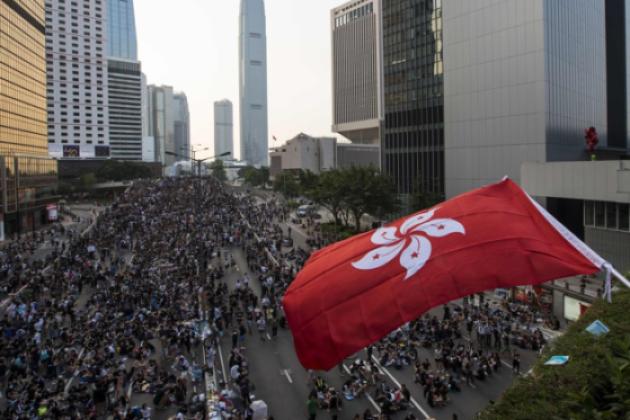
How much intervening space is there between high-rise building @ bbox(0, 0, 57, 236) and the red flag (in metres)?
57.0

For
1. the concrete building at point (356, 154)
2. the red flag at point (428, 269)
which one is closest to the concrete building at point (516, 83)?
the red flag at point (428, 269)

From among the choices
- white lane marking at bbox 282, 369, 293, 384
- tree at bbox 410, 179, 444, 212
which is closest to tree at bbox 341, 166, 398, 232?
tree at bbox 410, 179, 444, 212

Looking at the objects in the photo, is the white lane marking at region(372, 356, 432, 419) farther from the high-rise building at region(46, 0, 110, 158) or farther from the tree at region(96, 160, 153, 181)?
the high-rise building at region(46, 0, 110, 158)

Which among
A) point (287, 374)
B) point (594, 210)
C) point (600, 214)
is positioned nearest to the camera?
point (287, 374)

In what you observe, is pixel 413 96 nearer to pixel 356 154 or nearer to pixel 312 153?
pixel 312 153

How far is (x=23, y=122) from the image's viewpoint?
7031 centimetres

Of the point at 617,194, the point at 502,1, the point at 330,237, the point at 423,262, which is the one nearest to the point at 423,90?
the point at 502,1

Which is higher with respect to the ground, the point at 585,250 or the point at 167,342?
the point at 585,250

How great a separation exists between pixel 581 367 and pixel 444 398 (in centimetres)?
1189

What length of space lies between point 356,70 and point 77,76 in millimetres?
89930

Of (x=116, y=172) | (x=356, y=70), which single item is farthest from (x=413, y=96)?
(x=116, y=172)

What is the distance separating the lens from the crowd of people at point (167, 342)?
17.7 m

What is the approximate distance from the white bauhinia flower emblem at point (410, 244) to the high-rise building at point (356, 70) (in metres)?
135

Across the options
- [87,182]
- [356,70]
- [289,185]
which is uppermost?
[356,70]
